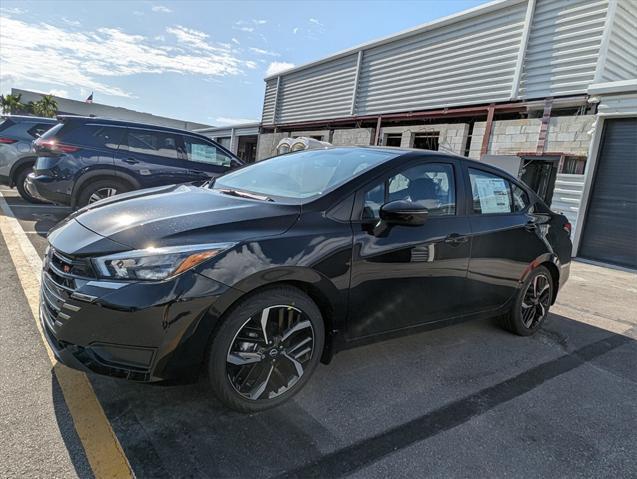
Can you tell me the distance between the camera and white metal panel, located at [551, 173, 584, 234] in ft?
29.1

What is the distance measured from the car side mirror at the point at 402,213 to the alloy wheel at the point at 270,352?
81cm

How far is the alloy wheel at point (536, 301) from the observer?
4073mm

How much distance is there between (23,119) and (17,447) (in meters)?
8.56

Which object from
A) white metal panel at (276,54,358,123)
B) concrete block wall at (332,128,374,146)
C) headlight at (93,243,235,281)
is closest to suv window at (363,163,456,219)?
headlight at (93,243,235,281)

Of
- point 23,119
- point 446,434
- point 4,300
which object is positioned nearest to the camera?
point 446,434

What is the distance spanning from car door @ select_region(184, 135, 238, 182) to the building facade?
6.63 m

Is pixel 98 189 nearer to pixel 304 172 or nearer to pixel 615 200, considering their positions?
pixel 304 172

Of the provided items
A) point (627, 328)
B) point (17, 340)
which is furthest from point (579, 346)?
point (17, 340)

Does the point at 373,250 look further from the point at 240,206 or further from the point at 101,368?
the point at 101,368

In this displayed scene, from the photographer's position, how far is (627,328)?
4.70m

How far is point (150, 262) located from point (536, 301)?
358 centimetres

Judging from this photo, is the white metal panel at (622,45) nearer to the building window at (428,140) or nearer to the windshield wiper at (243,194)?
the building window at (428,140)

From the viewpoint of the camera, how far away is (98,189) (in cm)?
633

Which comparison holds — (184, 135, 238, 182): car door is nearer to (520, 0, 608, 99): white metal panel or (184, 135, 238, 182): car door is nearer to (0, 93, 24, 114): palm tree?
(520, 0, 608, 99): white metal panel
